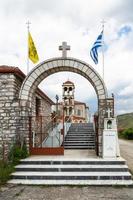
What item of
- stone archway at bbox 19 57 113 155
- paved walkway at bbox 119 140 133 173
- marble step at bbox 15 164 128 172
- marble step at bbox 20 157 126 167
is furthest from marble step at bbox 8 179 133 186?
stone archway at bbox 19 57 113 155

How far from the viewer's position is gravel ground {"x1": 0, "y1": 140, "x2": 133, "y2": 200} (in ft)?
25.8

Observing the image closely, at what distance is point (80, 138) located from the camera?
56.1 ft

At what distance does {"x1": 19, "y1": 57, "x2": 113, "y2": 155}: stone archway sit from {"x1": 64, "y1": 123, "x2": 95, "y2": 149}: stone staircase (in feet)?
11.0

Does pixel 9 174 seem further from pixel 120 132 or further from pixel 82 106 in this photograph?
pixel 82 106

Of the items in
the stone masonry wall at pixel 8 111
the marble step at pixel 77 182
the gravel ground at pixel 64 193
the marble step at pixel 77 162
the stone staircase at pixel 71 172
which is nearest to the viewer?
the gravel ground at pixel 64 193

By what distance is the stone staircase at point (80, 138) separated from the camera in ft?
51.4

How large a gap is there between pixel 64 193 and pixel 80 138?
886 cm

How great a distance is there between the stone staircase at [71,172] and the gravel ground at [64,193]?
0.43 metres

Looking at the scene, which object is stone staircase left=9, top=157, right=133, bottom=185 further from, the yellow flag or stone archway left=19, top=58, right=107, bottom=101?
the yellow flag

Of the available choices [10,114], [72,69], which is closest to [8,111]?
[10,114]

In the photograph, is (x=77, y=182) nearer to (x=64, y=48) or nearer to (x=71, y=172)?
(x=71, y=172)

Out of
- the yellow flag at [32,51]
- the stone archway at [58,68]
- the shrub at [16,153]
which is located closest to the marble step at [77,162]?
the shrub at [16,153]

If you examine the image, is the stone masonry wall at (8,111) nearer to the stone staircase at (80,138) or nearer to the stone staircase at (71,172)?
the stone staircase at (71,172)

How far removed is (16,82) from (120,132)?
78.7ft
